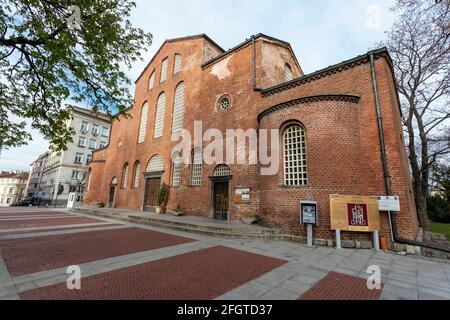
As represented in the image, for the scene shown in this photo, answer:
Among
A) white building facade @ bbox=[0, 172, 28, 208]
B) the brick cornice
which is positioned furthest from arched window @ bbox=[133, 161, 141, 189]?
white building facade @ bbox=[0, 172, 28, 208]

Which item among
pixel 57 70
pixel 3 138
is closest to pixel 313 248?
pixel 57 70

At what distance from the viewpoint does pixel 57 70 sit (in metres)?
7.46

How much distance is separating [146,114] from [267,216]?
16923 mm

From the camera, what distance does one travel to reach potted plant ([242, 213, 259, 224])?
10245 mm

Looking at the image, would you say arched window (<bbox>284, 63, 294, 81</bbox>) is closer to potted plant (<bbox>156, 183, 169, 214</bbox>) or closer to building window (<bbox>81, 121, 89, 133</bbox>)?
potted plant (<bbox>156, 183, 169, 214</bbox>)

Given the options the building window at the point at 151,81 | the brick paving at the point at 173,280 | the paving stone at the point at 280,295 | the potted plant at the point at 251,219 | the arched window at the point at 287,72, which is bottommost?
the paving stone at the point at 280,295

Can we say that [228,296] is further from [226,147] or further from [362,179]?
[226,147]

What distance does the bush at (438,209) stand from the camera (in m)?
22.3

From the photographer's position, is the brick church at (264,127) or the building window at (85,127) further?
the building window at (85,127)

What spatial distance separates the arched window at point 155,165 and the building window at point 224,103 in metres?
6.80

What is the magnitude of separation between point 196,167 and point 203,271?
398 inches

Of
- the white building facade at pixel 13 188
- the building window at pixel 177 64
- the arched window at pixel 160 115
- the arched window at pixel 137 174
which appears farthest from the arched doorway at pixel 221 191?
the white building facade at pixel 13 188

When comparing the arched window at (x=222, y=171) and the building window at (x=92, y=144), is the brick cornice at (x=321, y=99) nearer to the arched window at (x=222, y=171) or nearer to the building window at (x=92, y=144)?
the arched window at (x=222, y=171)

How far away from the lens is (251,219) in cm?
1032
